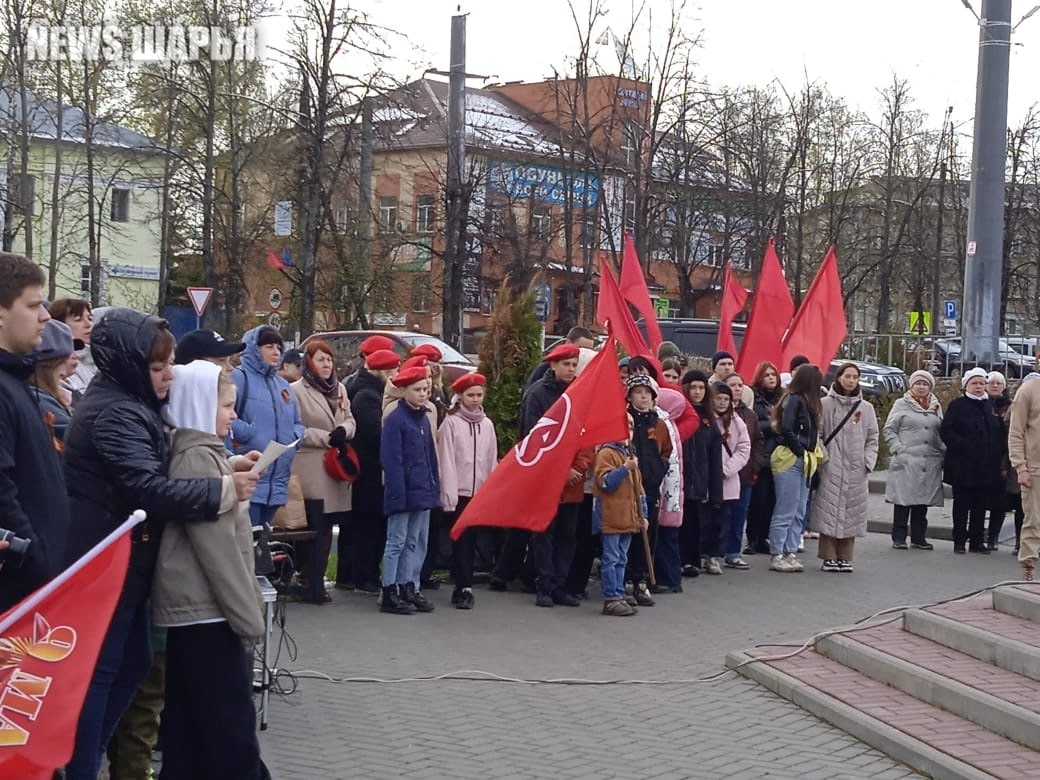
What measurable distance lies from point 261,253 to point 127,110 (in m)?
6.11

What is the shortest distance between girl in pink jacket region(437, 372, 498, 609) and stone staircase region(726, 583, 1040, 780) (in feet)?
8.10

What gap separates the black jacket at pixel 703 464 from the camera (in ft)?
38.2

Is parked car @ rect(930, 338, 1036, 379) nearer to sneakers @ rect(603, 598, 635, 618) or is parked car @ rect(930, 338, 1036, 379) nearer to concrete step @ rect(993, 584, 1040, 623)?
sneakers @ rect(603, 598, 635, 618)

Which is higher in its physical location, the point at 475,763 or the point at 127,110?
the point at 127,110

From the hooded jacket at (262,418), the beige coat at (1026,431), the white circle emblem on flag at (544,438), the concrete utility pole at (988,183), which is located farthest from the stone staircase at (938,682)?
the concrete utility pole at (988,183)

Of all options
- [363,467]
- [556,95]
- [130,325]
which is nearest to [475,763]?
[130,325]

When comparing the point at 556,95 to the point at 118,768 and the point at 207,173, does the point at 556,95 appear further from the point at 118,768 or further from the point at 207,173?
the point at 118,768

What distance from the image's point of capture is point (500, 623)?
386 inches

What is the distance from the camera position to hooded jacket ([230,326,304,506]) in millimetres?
9391

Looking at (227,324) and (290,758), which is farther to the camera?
(227,324)

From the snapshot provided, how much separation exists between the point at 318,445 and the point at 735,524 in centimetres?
426

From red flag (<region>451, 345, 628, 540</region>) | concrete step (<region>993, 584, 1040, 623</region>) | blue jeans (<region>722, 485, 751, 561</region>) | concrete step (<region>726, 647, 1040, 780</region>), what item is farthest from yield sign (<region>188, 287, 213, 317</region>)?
concrete step (<region>993, 584, 1040, 623</region>)

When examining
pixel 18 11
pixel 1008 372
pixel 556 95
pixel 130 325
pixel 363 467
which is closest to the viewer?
pixel 130 325

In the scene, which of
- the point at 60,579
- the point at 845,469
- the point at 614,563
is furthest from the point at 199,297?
the point at 60,579
